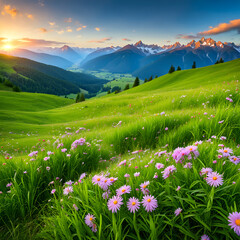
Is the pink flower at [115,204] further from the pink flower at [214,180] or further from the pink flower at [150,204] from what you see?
the pink flower at [214,180]

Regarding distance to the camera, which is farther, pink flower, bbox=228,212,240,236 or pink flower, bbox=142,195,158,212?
pink flower, bbox=142,195,158,212

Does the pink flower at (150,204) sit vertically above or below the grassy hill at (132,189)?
above

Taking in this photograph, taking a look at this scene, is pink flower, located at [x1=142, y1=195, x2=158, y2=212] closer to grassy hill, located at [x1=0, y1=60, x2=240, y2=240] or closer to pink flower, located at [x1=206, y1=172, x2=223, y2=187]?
grassy hill, located at [x1=0, y1=60, x2=240, y2=240]

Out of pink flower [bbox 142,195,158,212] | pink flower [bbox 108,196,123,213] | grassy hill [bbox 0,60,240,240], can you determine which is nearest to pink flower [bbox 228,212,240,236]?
grassy hill [bbox 0,60,240,240]

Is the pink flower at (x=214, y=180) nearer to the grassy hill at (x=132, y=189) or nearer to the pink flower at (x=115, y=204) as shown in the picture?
the grassy hill at (x=132, y=189)

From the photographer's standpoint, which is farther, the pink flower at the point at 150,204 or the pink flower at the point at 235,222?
the pink flower at the point at 150,204

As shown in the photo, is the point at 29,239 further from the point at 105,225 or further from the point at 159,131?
the point at 159,131

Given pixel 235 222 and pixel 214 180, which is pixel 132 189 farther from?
pixel 235 222

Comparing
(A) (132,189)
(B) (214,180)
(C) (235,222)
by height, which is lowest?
(A) (132,189)

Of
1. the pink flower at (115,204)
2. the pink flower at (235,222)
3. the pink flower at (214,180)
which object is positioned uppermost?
the pink flower at (214,180)

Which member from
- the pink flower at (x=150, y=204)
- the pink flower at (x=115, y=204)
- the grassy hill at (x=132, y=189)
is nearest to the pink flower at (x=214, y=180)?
the grassy hill at (x=132, y=189)

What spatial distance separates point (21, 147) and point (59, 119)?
17.6 metres

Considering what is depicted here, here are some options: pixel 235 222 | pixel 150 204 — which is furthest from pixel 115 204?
pixel 235 222

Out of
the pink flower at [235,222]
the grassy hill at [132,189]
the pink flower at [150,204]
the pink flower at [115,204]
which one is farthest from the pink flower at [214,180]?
the pink flower at [115,204]
